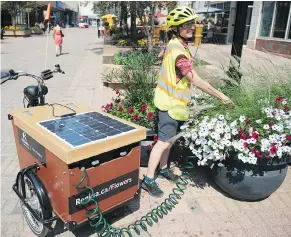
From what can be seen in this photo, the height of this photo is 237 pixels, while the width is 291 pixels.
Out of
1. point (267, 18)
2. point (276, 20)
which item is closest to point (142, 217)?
point (276, 20)

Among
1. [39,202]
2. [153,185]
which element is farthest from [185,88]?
[39,202]

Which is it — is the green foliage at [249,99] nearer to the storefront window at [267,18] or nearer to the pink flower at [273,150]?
the pink flower at [273,150]

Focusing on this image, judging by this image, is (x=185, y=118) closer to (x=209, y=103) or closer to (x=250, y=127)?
(x=209, y=103)

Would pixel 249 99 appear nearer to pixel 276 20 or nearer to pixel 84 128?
pixel 84 128

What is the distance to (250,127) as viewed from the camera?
99.2 inches

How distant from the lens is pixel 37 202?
234 centimetres

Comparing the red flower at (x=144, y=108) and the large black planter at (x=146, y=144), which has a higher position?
the red flower at (x=144, y=108)

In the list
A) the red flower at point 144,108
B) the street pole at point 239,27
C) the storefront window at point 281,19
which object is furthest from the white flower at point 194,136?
the storefront window at point 281,19

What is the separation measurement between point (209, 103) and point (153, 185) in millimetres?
1045

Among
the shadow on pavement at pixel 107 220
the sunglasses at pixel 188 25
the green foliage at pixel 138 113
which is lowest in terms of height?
the shadow on pavement at pixel 107 220

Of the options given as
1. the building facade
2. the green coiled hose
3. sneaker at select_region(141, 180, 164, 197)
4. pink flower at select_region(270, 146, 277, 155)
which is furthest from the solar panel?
the building facade

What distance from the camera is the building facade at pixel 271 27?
14.4 m

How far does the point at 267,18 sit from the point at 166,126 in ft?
54.4

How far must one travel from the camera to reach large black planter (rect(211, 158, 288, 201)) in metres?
2.66
